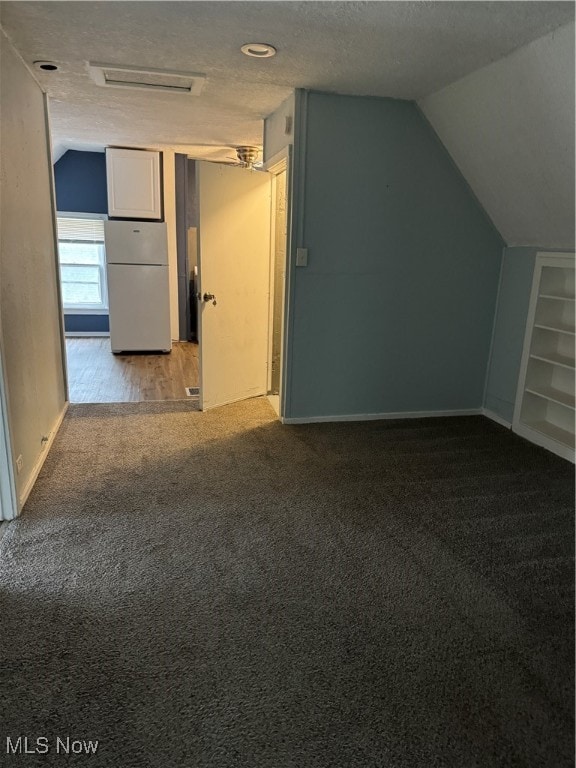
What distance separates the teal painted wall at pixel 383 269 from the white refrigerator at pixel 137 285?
3.04 m

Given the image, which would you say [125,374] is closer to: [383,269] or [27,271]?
[27,271]

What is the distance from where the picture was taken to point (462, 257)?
396 centimetres

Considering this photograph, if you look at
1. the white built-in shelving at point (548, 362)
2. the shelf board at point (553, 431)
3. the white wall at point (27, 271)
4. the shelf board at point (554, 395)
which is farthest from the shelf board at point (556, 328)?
the white wall at point (27, 271)

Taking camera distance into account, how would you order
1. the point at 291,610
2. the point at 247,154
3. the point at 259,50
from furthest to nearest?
the point at 247,154, the point at 259,50, the point at 291,610

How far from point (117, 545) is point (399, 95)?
3.23 m

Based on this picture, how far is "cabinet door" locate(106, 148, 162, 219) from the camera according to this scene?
6.00 m

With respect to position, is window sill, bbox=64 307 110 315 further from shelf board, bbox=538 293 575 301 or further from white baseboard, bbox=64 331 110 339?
shelf board, bbox=538 293 575 301

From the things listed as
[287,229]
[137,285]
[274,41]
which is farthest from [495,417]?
[137,285]

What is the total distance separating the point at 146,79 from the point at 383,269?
198cm

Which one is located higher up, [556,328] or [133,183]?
[133,183]

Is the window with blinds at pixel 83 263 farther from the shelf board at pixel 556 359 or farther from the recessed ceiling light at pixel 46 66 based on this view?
the shelf board at pixel 556 359

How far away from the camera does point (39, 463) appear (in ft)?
10.0

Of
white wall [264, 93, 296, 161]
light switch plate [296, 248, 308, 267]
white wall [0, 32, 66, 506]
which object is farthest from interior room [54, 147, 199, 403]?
white wall [264, 93, 296, 161]

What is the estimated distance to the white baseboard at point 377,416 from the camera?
3969mm
